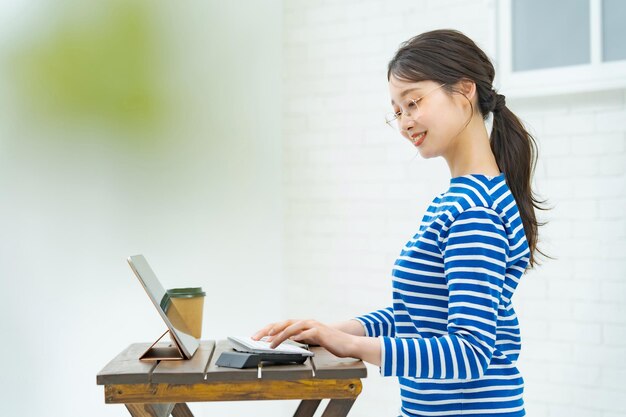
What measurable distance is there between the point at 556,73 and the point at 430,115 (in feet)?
5.78

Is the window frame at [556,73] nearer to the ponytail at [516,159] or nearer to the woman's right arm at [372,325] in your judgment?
the ponytail at [516,159]

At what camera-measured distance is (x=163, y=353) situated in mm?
1748

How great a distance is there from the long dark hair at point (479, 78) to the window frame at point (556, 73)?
4.80ft

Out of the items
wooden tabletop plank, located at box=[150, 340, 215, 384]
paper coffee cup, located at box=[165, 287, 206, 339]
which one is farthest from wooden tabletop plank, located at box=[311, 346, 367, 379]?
paper coffee cup, located at box=[165, 287, 206, 339]

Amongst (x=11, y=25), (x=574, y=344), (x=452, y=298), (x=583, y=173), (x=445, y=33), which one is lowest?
(x=574, y=344)

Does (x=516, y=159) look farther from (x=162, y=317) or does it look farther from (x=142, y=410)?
(x=142, y=410)

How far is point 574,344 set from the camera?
10.4ft

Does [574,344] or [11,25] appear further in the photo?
[574,344]

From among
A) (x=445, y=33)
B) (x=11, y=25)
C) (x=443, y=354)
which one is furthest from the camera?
(x=11, y=25)

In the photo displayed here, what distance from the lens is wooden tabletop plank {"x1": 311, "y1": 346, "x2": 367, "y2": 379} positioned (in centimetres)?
152

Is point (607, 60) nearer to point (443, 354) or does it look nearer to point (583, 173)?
point (583, 173)

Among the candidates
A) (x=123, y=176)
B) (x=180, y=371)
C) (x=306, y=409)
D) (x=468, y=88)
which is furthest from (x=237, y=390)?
(x=123, y=176)

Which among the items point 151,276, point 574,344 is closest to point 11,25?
point 151,276

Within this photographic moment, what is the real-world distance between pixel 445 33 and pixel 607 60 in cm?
167
